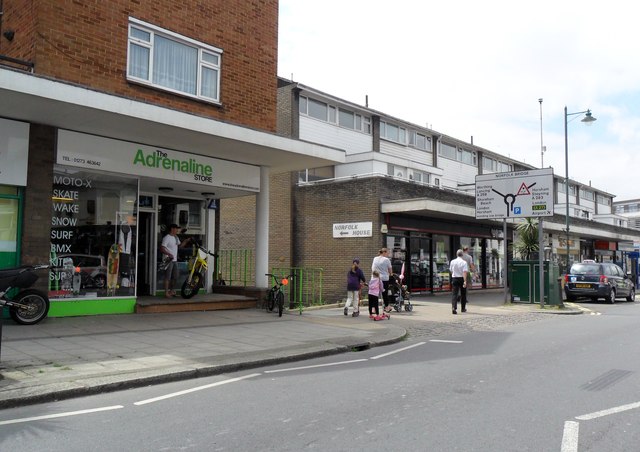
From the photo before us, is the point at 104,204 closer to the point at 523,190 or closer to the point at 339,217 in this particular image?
the point at 339,217

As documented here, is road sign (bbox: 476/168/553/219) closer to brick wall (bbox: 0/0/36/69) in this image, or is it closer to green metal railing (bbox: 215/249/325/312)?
green metal railing (bbox: 215/249/325/312)

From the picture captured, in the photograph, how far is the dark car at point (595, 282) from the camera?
20562mm

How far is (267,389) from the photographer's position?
6168 millimetres

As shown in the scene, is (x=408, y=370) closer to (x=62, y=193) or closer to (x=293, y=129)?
(x=62, y=193)

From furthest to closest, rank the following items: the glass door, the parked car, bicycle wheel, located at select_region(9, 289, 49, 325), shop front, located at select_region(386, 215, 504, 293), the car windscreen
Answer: the car windscreen → shop front, located at select_region(386, 215, 504, 293) → the parked car → the glass door → bicycle wheel, located at select_region(9, 289, 49, 325)

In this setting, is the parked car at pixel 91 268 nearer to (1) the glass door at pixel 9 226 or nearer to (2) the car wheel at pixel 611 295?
(1) the glass door at pixel 9 226

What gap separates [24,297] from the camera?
9430 mm

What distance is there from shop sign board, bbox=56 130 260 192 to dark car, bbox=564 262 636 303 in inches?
543

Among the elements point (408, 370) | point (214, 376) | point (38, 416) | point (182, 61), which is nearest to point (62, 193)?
point (182, 61)

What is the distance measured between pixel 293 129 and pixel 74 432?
20.3 meters

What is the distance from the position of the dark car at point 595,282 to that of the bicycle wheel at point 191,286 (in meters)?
14.9

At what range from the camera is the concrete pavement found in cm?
617

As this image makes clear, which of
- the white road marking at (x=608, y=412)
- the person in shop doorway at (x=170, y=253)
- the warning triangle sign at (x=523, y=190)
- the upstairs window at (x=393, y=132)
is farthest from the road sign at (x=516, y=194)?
the white road marking at (x=608, y=412)

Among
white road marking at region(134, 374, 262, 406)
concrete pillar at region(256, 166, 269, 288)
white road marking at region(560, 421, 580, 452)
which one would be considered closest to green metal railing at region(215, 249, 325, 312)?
concrete pillar at region(256, 166, 269, 288)
